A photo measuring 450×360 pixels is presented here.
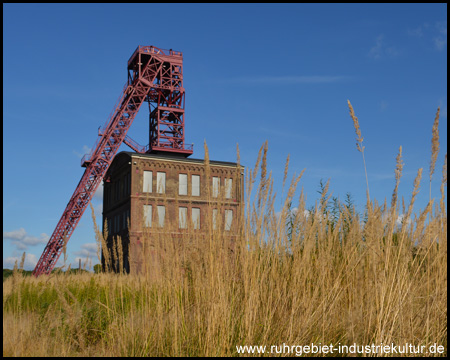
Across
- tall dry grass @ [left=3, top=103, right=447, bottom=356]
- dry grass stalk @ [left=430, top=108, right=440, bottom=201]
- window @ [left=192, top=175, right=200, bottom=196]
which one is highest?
window @ [left=192, top=175, right=200, bottom=196]

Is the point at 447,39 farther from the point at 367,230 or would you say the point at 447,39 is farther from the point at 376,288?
the point at 376,288

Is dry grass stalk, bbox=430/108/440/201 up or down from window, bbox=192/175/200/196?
down

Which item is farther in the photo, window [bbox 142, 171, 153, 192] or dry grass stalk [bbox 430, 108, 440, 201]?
window [bbox 142, 171, 153, 192]

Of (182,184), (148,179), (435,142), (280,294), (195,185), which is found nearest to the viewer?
(435,142)

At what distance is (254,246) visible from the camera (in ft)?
12.2

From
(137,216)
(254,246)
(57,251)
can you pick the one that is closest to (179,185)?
(137,216)

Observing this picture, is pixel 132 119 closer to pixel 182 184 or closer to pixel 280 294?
pixel 182 184

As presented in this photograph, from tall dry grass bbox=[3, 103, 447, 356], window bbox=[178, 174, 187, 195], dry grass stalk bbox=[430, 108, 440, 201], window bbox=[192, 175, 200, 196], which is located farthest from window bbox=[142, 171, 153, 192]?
dry grass stalk bbox=[430, 108, 440, 201]

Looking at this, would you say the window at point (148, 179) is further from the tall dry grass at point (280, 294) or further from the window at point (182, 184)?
the tall dry grass at point (280, 294)

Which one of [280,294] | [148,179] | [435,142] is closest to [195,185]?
[148,179]

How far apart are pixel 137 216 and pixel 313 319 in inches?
1021

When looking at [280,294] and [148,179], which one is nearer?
[280,294]

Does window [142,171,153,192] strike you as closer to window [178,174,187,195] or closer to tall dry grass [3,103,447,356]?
window [178,174,187,195]

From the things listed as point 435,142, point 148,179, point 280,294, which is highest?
point 148,179
